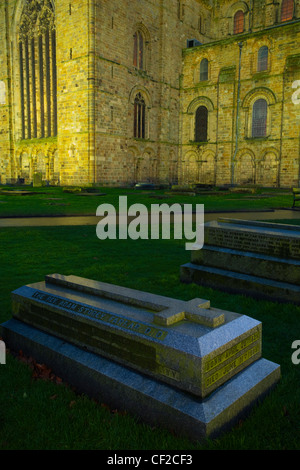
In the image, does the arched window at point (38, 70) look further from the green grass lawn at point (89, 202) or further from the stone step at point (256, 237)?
the stone step at point (256, 237)

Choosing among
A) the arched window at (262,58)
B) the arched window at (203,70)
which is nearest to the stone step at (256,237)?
the arched window at (262,58)

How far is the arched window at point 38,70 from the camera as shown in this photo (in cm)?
2873

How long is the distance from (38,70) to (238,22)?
66.9 ft

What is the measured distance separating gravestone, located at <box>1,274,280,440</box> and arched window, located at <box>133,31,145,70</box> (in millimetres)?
29371

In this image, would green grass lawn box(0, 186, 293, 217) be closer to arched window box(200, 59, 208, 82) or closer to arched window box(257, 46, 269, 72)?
arched window box(257, 46, 269, 72)

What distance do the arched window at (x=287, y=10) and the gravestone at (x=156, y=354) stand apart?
3826cm

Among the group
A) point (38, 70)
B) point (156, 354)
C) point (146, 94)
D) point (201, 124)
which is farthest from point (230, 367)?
point (38, 70)

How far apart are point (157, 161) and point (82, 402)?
3007 centimetres

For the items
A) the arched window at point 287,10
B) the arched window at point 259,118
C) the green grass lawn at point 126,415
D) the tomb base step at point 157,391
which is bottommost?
the green grass lawn at point 126,415

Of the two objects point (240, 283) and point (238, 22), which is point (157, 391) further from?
point (238, 22)

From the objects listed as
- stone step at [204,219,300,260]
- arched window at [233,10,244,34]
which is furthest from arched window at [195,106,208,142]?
stone step at [204,219,300,260]

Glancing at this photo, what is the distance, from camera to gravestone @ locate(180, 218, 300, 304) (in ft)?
13.0

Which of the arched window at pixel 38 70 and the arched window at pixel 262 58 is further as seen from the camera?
the arched window at pixel 38 70
